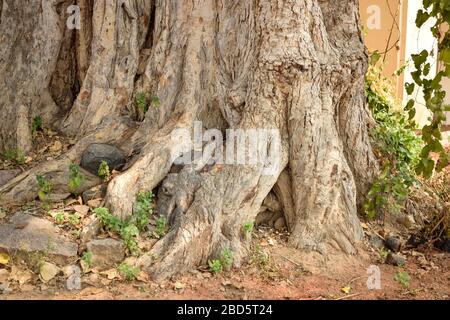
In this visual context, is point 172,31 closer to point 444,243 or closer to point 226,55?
point 226,55

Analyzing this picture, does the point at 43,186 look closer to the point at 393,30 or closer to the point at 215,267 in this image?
the point at 215,267

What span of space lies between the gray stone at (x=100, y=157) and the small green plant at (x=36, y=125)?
2.27ft

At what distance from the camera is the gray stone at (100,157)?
468cm

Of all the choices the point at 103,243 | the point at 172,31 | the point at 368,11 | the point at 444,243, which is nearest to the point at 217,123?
the point at 172,31

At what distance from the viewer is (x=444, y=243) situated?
15.5 ft

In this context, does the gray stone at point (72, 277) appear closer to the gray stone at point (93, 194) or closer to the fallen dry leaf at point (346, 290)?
the gray stone at point (93, 194)

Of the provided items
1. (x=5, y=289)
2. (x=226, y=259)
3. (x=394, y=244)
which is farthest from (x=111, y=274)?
(x=394, y=244)

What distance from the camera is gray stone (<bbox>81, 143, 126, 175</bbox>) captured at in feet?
15.4

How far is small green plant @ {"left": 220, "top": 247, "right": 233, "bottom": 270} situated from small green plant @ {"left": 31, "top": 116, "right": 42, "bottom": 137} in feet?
7.16

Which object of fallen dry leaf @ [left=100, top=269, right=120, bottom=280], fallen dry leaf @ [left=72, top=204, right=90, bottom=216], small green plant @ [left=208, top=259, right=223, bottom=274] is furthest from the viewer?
fallen dry leaf @ [left=72, top=204, right=90, bottom=216]

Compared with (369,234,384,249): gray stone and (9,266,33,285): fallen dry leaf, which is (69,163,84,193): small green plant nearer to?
(9,266,33,285): fallen dry leaf

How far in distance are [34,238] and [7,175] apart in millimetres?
974

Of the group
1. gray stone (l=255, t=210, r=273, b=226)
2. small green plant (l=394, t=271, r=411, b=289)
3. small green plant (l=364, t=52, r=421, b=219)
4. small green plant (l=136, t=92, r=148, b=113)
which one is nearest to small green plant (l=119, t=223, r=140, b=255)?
gray stone (l=255, t=210, r=273, b=226)

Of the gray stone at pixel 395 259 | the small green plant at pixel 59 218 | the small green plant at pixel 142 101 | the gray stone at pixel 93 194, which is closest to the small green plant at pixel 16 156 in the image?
the gray stone at pixel 93 194
